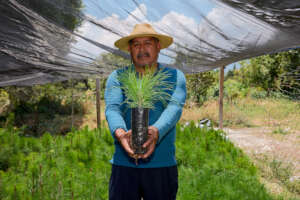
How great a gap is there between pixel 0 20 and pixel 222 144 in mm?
3221

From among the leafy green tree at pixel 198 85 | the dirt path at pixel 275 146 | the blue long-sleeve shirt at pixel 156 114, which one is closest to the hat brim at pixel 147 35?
the blue long-sleeve shirt at pixel 156 114

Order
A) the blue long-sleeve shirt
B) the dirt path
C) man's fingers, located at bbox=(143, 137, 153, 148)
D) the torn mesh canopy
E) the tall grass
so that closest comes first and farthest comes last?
1. man's fingers, located at bbox=(143, 137, 153, 148)
2. the blue long-sleeve shirt
3. the torn mesh canopy
4. the tall grass
5. the dirt path

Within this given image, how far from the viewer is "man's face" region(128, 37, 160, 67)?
121 cm

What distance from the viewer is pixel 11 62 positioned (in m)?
3.49

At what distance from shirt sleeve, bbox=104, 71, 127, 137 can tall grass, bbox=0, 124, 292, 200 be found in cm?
62

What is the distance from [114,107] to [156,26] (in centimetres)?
150

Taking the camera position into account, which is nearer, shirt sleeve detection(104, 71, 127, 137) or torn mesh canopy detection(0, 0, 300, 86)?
shirt sleeve detection(104, 71, 127, 137)

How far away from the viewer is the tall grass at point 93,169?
7.14 ft

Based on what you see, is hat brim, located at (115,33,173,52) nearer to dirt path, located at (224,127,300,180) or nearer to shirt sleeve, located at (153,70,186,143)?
shirt sleeve, located at (153,70,186,143)

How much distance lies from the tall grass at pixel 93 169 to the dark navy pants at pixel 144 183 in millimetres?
430

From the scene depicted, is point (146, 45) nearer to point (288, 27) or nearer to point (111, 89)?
point (111, 89)

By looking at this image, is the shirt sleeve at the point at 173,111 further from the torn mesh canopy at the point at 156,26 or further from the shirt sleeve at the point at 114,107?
the torn mesh canopy at the point at 156,26

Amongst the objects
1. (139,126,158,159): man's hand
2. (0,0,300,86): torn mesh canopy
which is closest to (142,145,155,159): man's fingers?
(139,126,158,159): man's hand

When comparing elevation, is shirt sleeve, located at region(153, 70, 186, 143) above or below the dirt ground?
above
